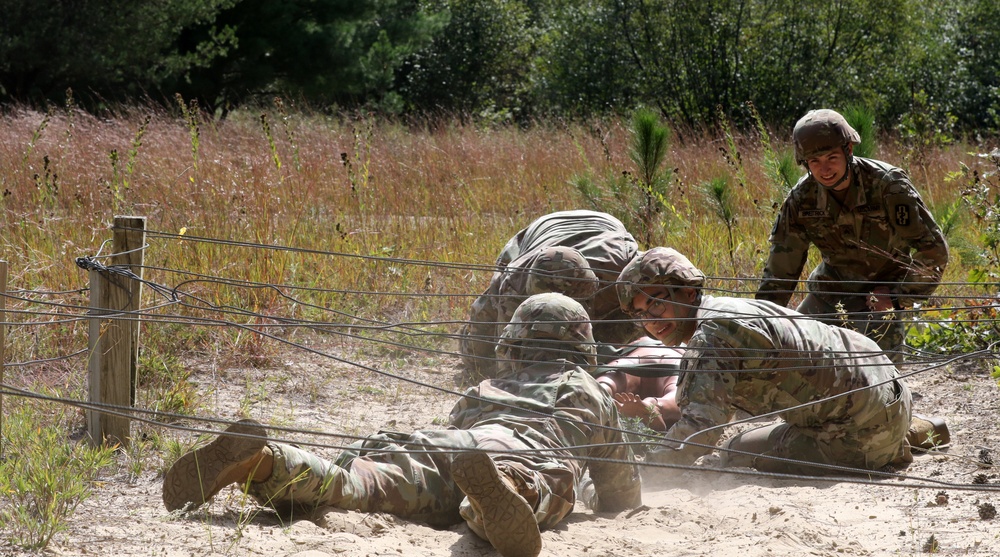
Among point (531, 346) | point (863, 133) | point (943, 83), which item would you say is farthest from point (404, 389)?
point (943, 83)

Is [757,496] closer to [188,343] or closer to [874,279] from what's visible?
[874,279]

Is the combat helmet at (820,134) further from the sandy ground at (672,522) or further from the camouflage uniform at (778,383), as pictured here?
the sandy ground at (672,522)

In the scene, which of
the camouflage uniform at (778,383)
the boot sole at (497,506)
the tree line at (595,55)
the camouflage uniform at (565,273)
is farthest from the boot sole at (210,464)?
the tree line at (595,55)

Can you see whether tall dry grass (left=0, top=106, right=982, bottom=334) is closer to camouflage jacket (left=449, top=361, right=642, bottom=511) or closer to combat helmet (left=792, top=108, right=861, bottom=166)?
combat helmet (left=792, top=108, right=861, bottom=166)

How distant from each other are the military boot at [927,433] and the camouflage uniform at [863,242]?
2.00ft

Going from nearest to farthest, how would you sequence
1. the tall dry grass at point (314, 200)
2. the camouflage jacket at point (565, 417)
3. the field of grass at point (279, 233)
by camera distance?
the camouflage jacket at point (565, 417) → the field of grass at point (279, 233) → the tall dry grass at point (314, 200)

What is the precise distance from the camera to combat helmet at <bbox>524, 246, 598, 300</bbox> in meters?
4.85

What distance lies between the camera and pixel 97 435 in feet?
13.1

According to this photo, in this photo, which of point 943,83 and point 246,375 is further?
point 943,83

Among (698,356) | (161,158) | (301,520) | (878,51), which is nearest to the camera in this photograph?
(301,520)

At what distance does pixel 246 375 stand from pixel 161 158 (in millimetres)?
3644

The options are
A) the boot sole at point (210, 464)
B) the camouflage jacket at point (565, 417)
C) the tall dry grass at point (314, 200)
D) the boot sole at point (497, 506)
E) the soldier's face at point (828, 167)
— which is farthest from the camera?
the tall dry grass at point (314, 200)

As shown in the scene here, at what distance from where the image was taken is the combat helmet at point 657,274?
154 inches

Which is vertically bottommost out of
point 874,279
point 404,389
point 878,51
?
point 404,389
